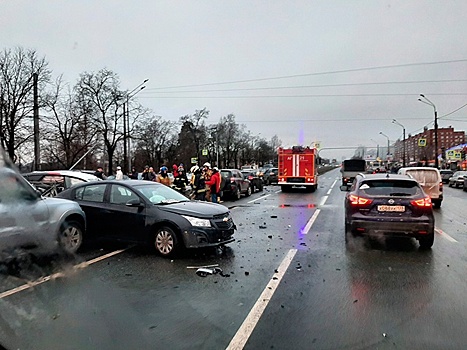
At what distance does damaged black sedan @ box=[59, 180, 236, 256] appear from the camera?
771cm

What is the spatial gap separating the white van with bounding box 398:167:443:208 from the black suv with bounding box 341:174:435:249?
9.53 metres

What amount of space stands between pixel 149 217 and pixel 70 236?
140 cm

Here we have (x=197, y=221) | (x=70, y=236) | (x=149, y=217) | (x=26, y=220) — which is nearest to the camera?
(x=26, y=220)

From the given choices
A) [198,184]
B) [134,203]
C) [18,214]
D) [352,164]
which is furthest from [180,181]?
[352,164]

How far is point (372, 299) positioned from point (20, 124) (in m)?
14.9

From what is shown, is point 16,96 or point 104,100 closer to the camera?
point 16,96

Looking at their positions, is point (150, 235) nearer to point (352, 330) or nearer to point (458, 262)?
point (352, 330)

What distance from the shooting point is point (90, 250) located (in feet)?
27.4

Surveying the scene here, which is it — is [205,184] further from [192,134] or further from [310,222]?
[192,134]

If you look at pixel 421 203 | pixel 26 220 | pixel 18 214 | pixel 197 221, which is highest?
pixel 18 214

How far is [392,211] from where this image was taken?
8594 mm

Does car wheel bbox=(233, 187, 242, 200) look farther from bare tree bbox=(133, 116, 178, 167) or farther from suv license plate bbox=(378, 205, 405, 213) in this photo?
bare tree bbox=(133, 116, 178, 167)

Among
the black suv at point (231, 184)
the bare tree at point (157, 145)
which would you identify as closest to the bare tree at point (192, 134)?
the bare tree at point (157, 145)

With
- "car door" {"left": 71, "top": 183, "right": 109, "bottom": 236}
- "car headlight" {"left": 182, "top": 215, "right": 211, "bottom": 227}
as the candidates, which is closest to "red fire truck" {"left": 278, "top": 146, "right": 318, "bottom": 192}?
"car door" {"left": 71, "top": 183, "right": 109, "bottom": 236}
